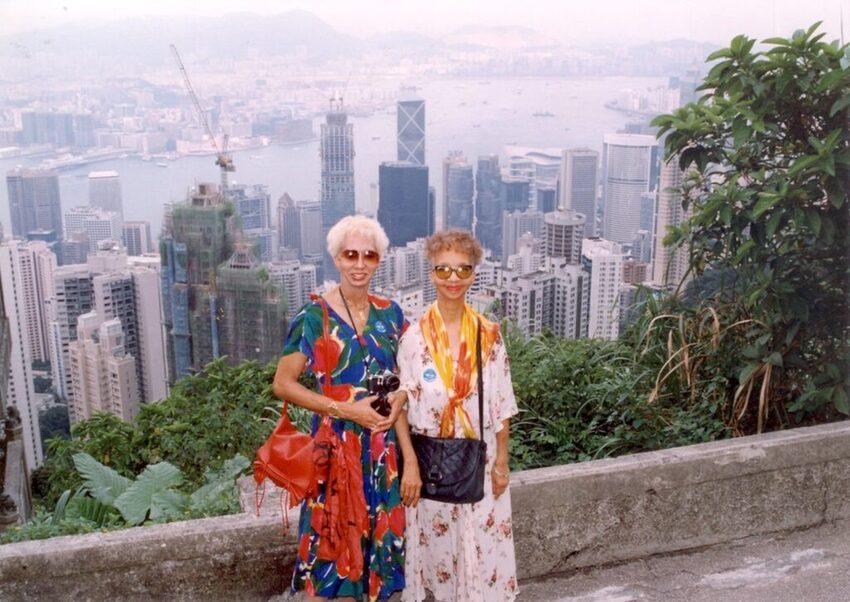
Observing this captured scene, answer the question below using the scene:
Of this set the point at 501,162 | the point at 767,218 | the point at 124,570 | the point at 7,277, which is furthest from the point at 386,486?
the point at 7,277

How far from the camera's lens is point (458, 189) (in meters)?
11.0

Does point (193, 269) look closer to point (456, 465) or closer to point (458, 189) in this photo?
point (458, 189)

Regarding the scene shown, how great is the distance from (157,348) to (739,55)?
18.3 metres

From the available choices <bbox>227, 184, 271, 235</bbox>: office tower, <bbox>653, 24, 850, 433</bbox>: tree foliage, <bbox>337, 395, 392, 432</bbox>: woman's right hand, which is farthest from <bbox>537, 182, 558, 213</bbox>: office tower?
<bbox>227, 184, 271, 235</bbox>: office tower

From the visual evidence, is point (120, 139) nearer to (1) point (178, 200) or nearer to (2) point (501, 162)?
(1) point (178, 200)

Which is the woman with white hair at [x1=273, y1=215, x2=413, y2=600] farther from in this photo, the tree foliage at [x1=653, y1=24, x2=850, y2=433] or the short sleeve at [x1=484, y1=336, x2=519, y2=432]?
the tree foliage at [x1=653, y1=24, x2=850, y2=433]

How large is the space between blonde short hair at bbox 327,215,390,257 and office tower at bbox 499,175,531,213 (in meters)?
8.75

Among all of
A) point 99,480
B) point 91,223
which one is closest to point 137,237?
point 91,223

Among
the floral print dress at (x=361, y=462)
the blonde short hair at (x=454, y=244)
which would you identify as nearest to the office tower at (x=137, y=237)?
the floral print dress at (x=361, y=462)

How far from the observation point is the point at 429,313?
2.41 m

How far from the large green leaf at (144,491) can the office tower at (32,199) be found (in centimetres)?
1737

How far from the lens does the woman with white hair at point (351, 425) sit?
2.30m

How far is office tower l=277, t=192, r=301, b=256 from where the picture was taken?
49.1 feet

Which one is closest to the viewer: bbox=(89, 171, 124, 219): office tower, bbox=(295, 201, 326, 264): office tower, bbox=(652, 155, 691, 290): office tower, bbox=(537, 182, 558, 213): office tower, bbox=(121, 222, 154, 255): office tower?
bbox=(652, 155, 691, 290): office tower
